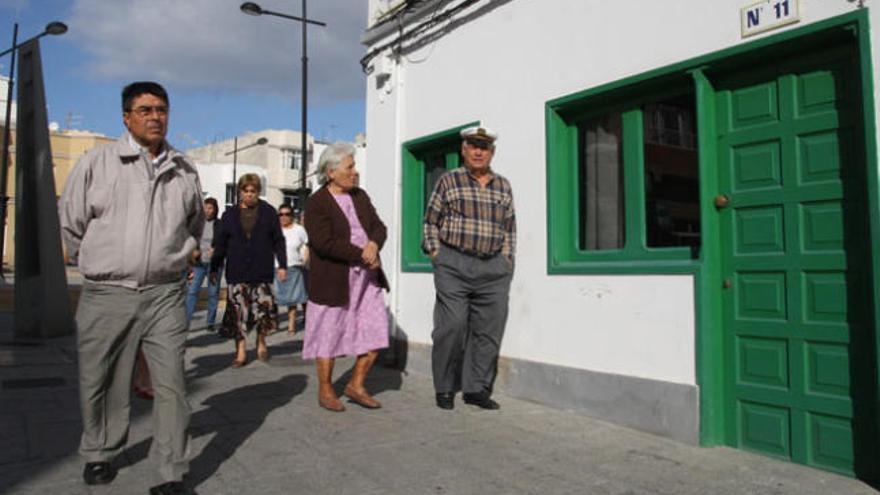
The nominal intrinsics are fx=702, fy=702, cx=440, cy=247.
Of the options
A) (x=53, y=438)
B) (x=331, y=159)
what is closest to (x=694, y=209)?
(x=331, y=159)

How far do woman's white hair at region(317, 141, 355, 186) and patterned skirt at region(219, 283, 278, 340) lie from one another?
83.9 inches

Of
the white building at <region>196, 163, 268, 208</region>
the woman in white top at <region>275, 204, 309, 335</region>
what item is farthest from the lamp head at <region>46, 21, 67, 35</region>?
the white building at <region>196, 163, 268, 208</region>

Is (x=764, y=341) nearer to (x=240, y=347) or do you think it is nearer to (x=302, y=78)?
(x=240, y=347)

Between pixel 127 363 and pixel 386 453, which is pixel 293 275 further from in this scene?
pixel 127 363

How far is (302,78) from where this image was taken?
59.3 ft

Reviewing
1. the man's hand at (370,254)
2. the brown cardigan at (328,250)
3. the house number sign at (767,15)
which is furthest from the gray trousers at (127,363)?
the house number sign at (767,15)

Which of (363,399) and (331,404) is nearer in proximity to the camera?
(331,404)

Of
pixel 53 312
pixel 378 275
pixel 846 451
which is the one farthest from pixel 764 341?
pixel 53 312

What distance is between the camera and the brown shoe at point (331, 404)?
200 inches

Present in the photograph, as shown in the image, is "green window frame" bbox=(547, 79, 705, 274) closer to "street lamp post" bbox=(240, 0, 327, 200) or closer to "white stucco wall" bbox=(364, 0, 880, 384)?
"white stucco wall" bbox=(364, 0, 880, 384)

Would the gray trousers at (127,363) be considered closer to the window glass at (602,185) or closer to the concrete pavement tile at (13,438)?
the concrete pavement tile at (13,438)

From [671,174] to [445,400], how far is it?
230 cm

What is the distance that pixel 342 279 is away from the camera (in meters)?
5.11

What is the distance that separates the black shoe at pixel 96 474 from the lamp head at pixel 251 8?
51.9 feet
